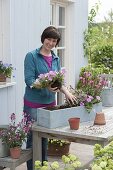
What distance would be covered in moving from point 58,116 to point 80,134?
0.25 meters

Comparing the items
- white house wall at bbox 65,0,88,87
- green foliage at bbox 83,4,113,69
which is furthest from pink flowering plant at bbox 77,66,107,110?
green foliage at bbox 83,4,113,69

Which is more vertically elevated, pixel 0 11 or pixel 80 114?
pixel 0 11

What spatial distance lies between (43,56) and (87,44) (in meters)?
3.41

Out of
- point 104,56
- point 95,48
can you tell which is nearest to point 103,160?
point 95,48

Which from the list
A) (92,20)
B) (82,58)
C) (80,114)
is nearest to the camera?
(80,114)

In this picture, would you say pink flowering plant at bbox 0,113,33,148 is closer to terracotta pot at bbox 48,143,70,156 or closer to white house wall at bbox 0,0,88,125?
white house wall at bbox 0,0,88,125

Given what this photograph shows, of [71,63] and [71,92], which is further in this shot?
[71,63]

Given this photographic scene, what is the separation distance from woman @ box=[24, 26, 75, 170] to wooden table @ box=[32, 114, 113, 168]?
0.27m

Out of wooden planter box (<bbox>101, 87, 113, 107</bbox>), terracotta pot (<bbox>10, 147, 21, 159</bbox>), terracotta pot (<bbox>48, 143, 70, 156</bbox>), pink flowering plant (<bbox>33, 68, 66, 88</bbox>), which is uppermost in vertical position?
pink flowering plant (<bbox>33, 68, 66, 88</bbox>)

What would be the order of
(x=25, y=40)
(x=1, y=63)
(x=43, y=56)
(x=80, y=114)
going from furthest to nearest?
(x=25, y=40) → (x=1, y=63) → (x=43, y=56) → (x=80, y=114)

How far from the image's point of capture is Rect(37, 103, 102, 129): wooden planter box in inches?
114

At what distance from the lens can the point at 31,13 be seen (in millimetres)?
4598

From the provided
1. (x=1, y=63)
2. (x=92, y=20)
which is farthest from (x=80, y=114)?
(x=92, y=20)

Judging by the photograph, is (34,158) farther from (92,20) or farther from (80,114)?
(92,20)
